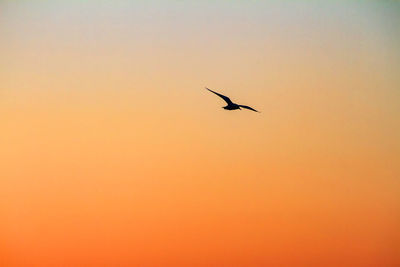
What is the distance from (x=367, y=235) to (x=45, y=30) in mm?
2109

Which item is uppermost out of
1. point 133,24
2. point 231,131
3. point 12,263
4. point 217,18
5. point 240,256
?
point 217,18

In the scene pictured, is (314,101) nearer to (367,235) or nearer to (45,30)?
(367,235)

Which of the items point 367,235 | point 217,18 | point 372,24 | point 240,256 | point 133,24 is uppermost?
point 372,24

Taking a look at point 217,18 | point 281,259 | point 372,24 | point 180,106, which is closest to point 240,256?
point 281,259

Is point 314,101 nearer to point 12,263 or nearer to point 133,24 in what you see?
point 133,24

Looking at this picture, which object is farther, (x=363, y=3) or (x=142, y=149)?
(x=363, y=3)

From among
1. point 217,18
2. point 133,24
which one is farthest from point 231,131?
point 133,24

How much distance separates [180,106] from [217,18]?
0.55 metres

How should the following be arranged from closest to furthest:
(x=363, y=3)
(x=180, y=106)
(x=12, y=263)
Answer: (x=12, y=263) < (x=180, y=106) < (x=363, y=3)

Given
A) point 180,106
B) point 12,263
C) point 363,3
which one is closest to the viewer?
point 12,263

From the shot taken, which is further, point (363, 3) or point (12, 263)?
point (363, 3)

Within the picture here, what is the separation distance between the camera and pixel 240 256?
2.19 metres

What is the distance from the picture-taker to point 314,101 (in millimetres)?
2301

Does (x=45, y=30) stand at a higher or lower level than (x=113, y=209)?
higher
